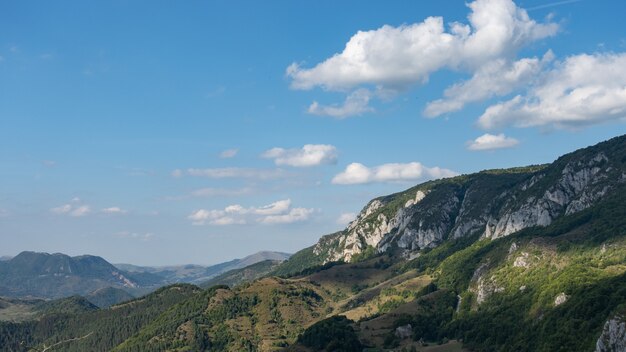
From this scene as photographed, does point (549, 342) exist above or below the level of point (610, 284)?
below

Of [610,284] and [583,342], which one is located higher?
[610,284]

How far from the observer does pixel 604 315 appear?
17525cm

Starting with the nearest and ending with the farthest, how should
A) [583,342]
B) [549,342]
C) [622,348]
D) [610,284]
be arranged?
1. [622,348]
2. [583,342]
3. [549,342]
4. [610,284]

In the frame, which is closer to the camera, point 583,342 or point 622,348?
point 622,348

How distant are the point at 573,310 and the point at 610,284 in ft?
57.9

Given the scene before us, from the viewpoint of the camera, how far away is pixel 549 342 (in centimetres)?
18138

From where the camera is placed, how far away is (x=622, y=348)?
466ft

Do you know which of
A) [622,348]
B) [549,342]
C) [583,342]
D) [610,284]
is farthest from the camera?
[610,284]

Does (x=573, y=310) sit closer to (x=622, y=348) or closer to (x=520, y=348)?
(x=520, y=348)

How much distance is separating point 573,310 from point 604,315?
598 inches

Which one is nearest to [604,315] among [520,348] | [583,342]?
[583,342]

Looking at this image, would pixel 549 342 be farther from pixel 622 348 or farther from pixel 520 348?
pixel 622 348

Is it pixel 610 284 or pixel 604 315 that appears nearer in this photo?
pixel 604 315

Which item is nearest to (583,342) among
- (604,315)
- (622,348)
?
(604,315)
